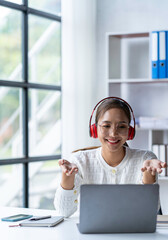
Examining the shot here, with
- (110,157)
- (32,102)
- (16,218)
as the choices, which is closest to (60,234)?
(16,218)

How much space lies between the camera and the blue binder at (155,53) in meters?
→ 3.67

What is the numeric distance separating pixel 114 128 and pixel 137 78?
1992 mm

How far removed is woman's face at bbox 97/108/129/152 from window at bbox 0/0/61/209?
1.61 meters

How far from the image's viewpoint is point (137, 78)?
417cm

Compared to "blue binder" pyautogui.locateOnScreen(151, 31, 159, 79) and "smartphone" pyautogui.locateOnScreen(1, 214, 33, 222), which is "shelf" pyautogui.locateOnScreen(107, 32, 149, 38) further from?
"smartphone" pyautogui.locateOnScreen(1, 214, 33, 222)

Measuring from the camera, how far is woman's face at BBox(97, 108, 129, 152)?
7.39 feet

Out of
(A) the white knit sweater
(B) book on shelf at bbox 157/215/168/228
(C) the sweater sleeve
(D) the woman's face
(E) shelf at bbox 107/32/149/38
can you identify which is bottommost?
(B) book on shelf at bbox 157/215/168/228

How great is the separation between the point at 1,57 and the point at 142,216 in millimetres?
5089

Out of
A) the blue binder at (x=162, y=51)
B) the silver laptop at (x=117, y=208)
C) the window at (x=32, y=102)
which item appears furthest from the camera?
the window at (x=32, y=102)

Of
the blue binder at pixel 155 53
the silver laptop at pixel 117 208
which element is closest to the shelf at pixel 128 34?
the blue binder at pixel 155 53

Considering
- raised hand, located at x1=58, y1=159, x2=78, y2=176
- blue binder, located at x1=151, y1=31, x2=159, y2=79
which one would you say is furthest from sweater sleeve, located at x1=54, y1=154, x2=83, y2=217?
blue binder, located at x1=151, y1=31, x2=159, y2=79

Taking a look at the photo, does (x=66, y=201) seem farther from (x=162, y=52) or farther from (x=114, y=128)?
(x=162, y=52)

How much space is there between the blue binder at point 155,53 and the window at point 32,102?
97 centimetres

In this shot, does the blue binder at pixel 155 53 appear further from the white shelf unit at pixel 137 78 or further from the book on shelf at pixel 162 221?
the book on shelf at pixel 162 221
